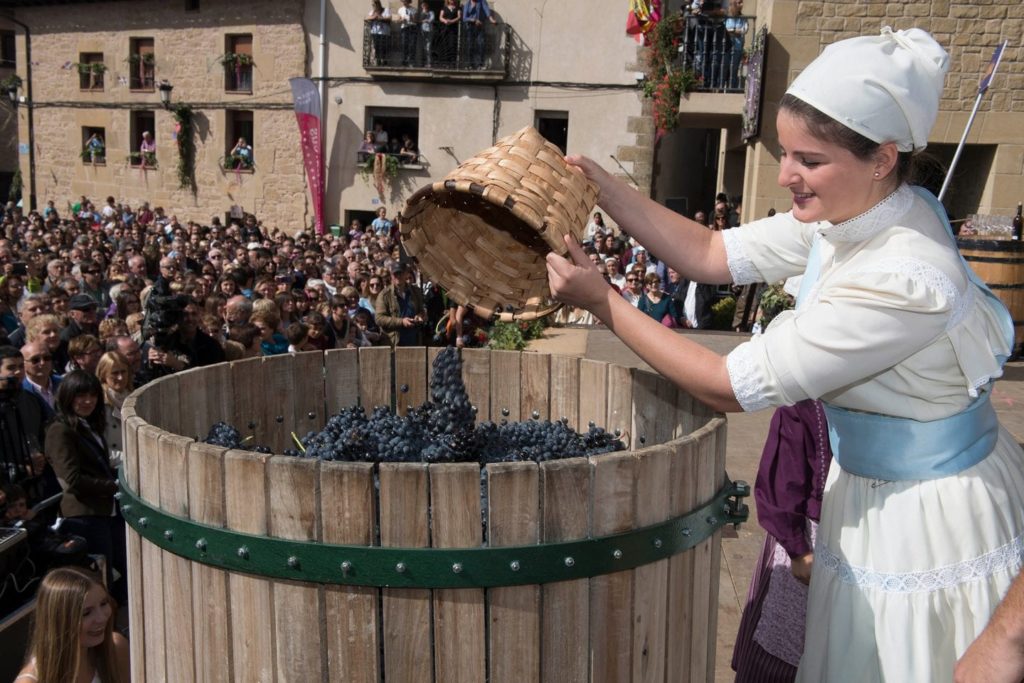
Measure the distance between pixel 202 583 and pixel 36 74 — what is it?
25688 mm

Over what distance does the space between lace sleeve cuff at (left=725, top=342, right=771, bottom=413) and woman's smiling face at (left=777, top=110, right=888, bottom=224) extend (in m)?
0.33

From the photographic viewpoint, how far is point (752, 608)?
2.87 meters

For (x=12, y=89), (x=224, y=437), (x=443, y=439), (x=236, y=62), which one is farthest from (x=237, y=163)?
(x=443, y=439)

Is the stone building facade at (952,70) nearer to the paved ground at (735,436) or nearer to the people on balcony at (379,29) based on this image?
the paved ground at (735,436)

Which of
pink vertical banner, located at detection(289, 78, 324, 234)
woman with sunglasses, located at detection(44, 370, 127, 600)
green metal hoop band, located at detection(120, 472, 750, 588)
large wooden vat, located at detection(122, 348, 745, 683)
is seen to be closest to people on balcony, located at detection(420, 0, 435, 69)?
pink vertical banner, located at detection(289, 78, 324, 234)

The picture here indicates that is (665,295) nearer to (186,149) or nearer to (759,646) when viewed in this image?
(759,646)

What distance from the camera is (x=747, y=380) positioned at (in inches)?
70.7

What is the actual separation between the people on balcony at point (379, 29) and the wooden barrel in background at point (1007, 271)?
1398 cm

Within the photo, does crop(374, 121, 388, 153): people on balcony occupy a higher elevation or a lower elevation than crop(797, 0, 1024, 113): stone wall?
lower

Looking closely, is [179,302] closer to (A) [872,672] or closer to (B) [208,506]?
(B) [208,506]

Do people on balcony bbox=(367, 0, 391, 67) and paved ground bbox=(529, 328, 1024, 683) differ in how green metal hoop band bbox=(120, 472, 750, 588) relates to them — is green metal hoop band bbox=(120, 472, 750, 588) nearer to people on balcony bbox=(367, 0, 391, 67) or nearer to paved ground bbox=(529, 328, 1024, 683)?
paved ground bbox=(529, 328, 1024, 683)

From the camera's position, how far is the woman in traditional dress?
5.76 feet

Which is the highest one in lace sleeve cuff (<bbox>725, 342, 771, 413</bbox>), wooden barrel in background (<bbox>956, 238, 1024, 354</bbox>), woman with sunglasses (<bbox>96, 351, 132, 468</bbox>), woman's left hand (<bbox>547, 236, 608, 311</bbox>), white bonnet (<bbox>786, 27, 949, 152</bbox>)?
white bonnet (<bbox>786, 27, 949, 152</bbox>)

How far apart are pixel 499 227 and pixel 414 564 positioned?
1350mm
